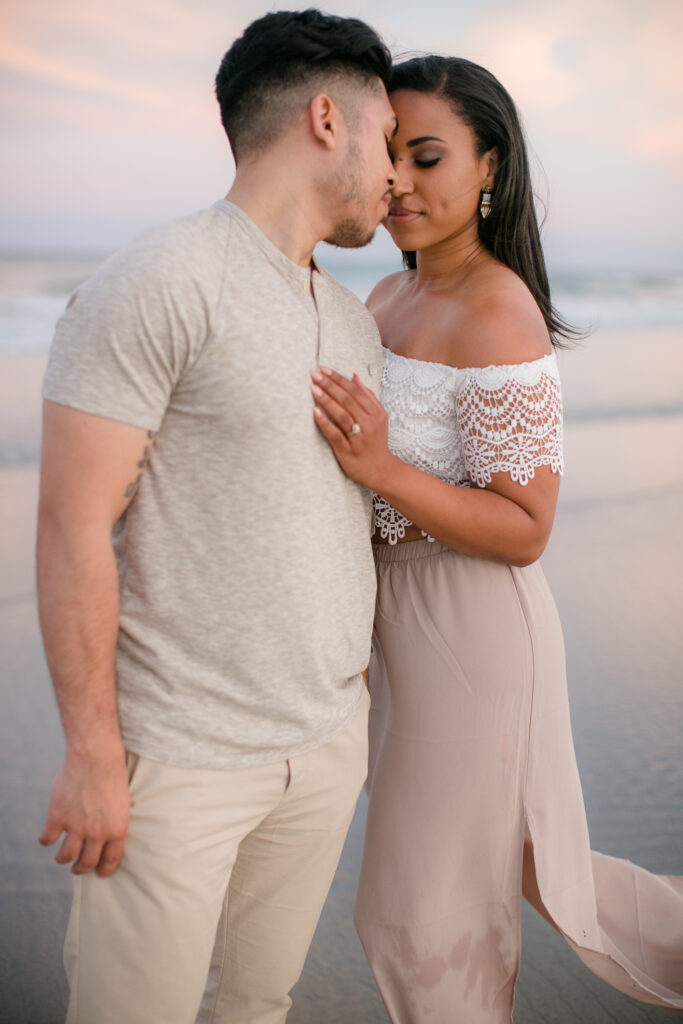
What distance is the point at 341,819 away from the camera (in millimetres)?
1702

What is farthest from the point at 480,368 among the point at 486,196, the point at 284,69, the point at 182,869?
the point at 182,869

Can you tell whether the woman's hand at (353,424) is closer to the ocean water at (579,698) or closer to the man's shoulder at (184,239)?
the man's shoulder at (184,239)

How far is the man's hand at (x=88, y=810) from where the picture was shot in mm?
1323

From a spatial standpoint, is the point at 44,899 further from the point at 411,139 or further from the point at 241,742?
the point at 411,139

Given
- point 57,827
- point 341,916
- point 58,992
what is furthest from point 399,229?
point 58,992

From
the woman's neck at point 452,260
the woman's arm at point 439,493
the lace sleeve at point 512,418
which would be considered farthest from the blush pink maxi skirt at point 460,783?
the woman's neck at point 452,260

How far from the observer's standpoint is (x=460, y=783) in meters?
1.93

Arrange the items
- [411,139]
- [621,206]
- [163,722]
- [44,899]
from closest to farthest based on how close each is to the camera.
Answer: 1. [163,722]
2. [411,139]
3. [44,899]
4. [621,206]

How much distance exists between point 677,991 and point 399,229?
2.03m

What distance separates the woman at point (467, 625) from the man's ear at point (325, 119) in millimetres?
467

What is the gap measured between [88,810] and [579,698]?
104 inches

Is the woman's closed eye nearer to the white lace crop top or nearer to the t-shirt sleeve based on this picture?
the white lace crop top

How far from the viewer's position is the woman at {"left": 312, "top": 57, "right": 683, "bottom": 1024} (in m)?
1.83

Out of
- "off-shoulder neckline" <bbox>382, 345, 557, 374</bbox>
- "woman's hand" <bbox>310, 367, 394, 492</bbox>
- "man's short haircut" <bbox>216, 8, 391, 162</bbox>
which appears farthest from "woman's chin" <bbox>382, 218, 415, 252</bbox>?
"woman's hand" <bbox>310, 367, 394, 492</bbox>
